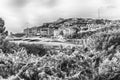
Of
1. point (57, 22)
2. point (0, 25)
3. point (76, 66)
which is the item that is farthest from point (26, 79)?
point (57, 22)

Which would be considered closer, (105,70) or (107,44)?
(105,70)

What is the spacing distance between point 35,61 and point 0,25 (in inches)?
735

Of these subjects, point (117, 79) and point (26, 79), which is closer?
point (26, 79)

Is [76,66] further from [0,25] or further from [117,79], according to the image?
[0,25]

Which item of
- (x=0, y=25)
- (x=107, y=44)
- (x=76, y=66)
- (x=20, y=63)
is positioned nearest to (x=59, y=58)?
(x=76, y=66)

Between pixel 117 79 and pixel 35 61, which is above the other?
pixel 35 61

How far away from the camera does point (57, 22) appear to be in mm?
75500

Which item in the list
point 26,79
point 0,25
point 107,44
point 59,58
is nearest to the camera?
point 26,79

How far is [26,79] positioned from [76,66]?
140cm

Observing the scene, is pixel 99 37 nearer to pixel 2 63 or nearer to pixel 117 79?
pixel 117 79

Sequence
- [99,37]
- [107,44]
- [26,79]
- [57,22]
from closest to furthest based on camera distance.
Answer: [26,79]
[107,44]
[99,37]
[57,22]

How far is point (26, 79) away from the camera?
5488mm

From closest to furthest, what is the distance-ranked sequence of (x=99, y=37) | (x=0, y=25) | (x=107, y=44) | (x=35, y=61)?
(x=35, y=61) → (x=107, y=44) → (x=99, y=37) → (x=0, y=25)

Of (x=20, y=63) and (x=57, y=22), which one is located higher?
(x=20, y=63)
